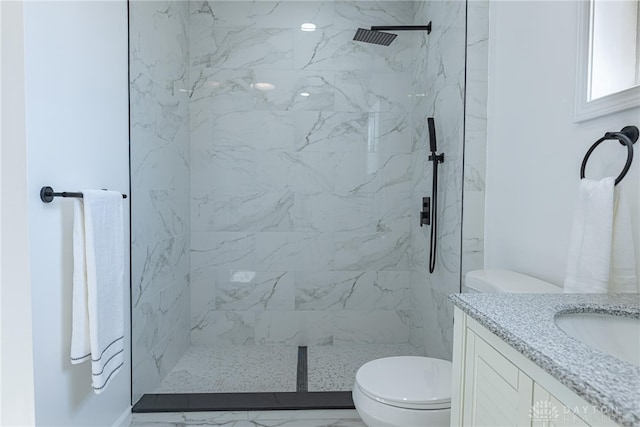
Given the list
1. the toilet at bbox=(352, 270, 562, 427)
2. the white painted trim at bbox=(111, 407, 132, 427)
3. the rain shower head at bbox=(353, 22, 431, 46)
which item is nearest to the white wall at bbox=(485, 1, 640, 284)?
the toilet at bbox=(352, 270, 562, 427)

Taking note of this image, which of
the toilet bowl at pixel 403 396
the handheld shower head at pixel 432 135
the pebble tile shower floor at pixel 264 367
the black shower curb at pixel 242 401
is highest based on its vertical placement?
the handheld shower head at pixel 432 135

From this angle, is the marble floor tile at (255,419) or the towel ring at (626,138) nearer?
the towel ring at (626,138)

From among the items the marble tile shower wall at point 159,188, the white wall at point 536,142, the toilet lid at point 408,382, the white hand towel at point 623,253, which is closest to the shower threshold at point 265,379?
the marble tile shower wall at point 159,188

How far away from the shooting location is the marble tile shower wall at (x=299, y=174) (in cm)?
289

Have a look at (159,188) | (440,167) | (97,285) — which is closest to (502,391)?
(97,285)

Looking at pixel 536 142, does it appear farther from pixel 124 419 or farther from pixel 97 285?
pixel 124 419

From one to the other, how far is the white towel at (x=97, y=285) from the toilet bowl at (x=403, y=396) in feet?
2.94

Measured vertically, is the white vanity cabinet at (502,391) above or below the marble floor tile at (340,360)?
above

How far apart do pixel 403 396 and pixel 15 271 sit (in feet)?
4.08

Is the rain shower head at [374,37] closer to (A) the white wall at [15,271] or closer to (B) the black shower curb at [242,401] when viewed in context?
(A) the white wall at [15,271]

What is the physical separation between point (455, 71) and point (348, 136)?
0.93 m

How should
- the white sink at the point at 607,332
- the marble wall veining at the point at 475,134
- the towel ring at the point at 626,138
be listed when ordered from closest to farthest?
1. the white sink at the point at 607,332
2. the towel ring at the point at 626,138
3. the marble wall veining at the point at 475,134

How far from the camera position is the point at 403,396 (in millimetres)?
1413

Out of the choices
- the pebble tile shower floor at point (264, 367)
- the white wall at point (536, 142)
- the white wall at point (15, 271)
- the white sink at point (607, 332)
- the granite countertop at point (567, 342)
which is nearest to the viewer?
the granite countertop at point (567, 342)
